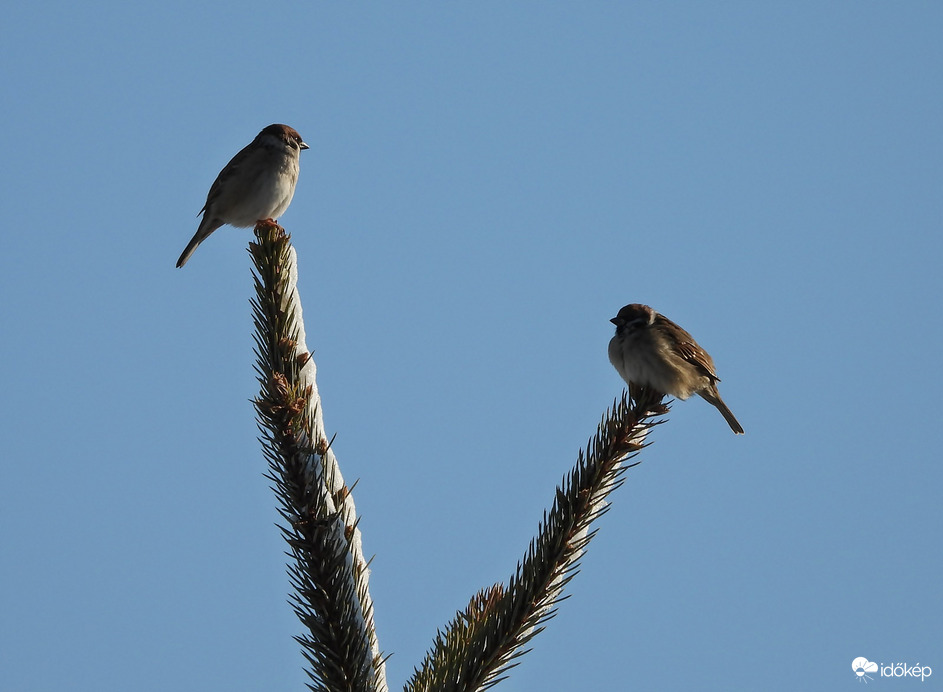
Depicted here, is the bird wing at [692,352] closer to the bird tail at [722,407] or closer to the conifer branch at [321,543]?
the bird tail at [722,407]

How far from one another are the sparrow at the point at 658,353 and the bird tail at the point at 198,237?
11.7 ft

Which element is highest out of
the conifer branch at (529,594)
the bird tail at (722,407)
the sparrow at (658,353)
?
the bird tail at (722,407)

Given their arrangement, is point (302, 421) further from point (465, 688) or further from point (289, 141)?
point (289, 141)

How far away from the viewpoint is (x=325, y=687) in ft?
7.75

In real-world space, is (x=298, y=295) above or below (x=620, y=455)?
above

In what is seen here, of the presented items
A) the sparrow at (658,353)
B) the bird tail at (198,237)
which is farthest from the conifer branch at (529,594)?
the bird tail at (198,237)

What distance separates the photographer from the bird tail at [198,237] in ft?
24.7

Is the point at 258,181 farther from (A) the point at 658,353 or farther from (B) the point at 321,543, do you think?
(B) the point at 321,543

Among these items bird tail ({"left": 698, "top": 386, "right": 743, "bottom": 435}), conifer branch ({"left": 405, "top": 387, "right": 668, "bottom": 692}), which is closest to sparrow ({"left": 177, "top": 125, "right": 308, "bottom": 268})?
bird tail ({"left": 698, "top": 386, "right": 743, "bottom": 435})

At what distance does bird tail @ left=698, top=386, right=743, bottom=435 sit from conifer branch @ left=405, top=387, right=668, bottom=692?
12.2 feet

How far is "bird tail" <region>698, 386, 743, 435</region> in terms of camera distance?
6.56 m

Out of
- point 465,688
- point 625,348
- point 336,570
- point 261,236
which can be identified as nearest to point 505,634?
point 465,688

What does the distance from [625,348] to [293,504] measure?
3.47m

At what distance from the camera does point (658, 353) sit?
5.16m
